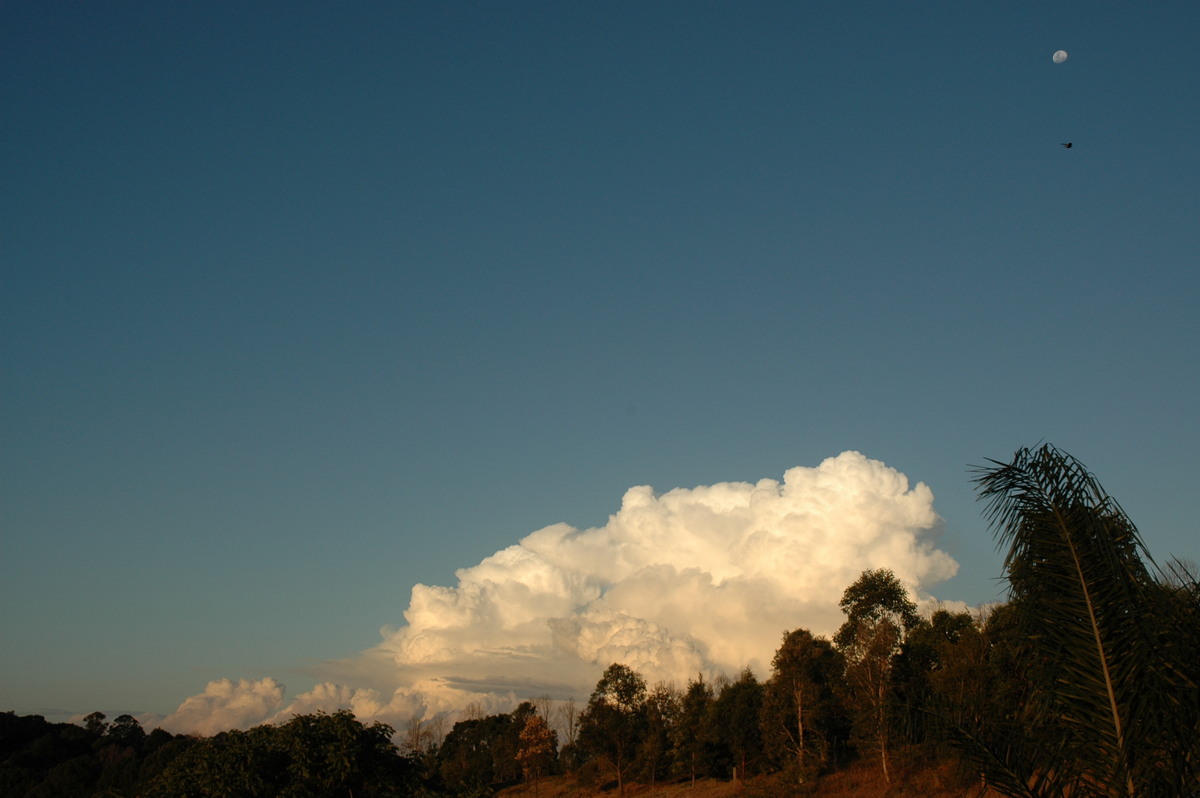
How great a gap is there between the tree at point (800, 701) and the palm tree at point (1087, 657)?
63.5 metres

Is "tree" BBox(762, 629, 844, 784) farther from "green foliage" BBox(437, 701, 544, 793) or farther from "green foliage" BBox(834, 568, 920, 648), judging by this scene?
"green foliage" BBox(437, 701, 544, 793)

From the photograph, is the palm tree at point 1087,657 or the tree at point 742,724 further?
the tree at point 742,724

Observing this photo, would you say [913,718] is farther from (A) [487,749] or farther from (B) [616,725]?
(A) [487,749]

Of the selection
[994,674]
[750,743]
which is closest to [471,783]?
[994,674]

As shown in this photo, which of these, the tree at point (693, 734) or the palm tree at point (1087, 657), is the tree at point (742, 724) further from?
the palm tree at point (1087, 657)

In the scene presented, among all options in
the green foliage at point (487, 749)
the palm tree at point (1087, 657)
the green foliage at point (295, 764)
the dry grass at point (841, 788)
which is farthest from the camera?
the green foliage at point (487, 749)

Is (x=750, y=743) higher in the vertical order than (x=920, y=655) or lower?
lower

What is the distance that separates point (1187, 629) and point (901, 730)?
12.5 ft

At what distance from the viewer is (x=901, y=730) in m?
11.6

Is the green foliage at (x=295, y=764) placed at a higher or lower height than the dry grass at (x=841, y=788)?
higher

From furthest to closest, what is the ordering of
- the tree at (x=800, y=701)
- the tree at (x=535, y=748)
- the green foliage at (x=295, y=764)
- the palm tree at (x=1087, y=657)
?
the tree at (x=535, y=748), the tree at (x=800, y=701), the green foliage at (x=295, y=764), the palm tree at (x=1087, y=657)

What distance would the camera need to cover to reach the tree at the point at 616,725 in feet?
302

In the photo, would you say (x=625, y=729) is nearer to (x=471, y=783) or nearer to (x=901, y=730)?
(x=471, y=783)

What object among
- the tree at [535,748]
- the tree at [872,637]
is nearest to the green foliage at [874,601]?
the tree at [872,637]
